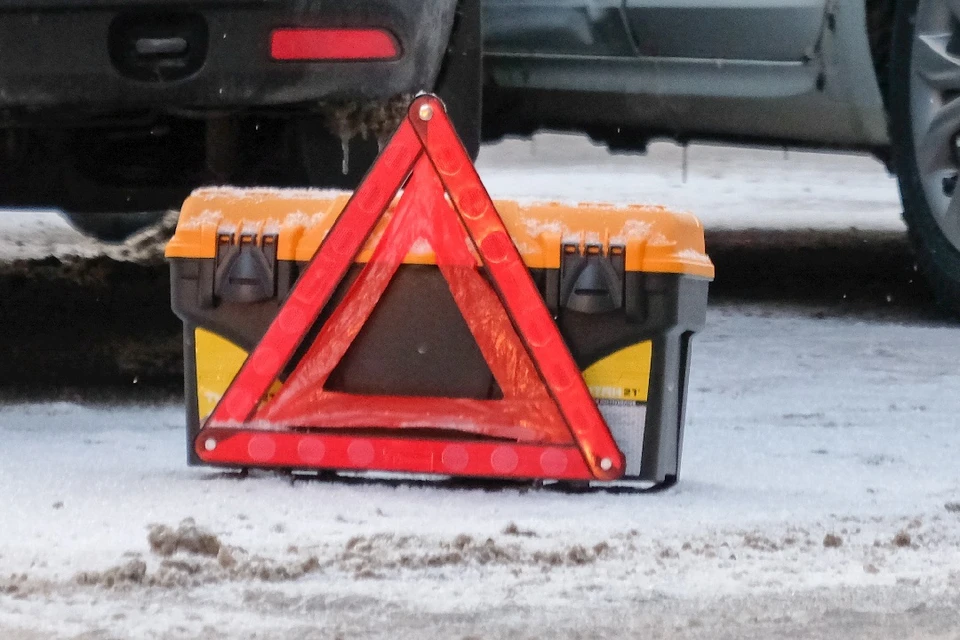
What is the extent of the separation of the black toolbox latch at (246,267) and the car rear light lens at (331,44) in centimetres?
60

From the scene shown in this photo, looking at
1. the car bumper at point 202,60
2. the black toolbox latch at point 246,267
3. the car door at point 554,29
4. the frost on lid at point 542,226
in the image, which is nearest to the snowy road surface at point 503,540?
the black toolbox latch at point 246,267

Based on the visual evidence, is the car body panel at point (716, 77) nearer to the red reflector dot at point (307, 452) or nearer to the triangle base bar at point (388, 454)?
the triangle base bar at point (388, 454)

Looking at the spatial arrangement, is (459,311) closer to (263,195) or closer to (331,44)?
(263,195)

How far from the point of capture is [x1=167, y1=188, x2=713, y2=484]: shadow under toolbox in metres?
2.39

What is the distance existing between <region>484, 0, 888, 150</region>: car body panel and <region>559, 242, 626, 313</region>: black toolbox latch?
1841 mm

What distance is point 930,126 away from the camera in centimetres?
382

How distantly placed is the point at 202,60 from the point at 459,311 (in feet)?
2.73

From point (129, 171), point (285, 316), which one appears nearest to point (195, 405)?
point (285, 316)

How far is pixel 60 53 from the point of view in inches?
116

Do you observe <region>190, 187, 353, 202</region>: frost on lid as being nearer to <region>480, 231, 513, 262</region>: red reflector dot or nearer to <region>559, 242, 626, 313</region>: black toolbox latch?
<region>480, 231, 513, 262</region>: red reflector dot

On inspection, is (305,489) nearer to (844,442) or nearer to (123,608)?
(123,608)

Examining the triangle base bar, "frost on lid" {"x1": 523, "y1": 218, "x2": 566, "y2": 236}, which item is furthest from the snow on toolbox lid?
the triangle base bar

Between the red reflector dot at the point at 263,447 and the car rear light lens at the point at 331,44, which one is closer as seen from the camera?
the red reflector dot at the point at 263,447

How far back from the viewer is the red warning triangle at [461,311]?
93.4 inches
